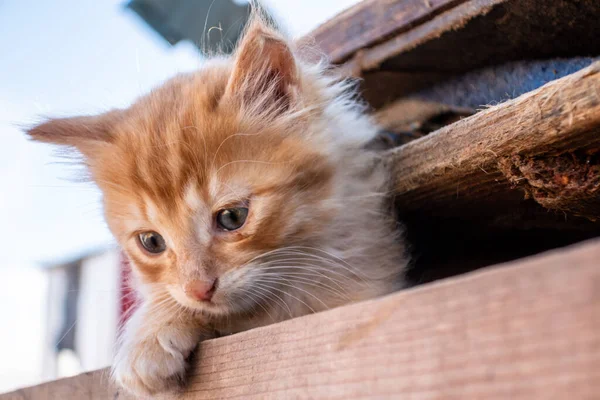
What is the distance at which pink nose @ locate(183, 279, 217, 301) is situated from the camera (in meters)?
1.29

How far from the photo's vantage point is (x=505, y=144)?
3.95 ft

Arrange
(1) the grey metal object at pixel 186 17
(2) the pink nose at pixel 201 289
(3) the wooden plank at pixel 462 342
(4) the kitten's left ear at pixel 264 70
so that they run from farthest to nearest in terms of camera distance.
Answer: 1. (1) the grey metal object at pixel 186 17
2. (4) the kitten's left ear at pixel 264 70
3. (2) the pink nose at pixel 201 289
4. (3) the wooden plank at pixel 462 342

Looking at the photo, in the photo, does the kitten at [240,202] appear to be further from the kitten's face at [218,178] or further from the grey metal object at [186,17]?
the grey metal object at [186,17]

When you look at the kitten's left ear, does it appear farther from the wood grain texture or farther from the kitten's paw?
the kitten's paw

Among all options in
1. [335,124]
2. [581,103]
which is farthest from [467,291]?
[335,124]

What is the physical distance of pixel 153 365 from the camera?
1160mm

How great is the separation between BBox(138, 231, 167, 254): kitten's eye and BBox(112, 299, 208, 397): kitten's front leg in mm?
132

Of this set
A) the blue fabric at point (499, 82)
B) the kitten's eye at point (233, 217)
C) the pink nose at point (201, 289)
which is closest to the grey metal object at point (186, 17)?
the blue fabric at point (499, 82)

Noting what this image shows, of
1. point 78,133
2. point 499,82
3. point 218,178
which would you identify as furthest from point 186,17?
point 499,82

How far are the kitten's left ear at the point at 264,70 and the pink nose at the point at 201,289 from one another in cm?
49

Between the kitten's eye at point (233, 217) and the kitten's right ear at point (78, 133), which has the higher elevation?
the kitten's right ear at point (78, 133)

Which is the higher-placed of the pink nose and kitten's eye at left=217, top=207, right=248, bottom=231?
kitten's eye at left=217, top=207, right=248, bottom=231

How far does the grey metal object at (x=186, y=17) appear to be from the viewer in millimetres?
1964

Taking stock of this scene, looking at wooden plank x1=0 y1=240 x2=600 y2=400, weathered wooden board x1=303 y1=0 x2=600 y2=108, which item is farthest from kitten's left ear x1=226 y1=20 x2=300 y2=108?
wooden plank x1=0 y1=240 x2=600 y2=400
